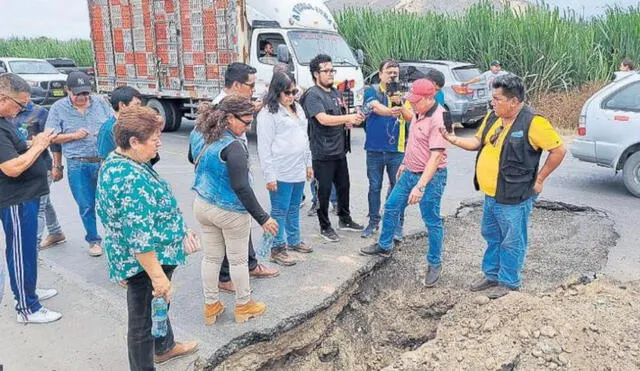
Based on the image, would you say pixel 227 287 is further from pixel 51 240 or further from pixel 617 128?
pixel 617 128

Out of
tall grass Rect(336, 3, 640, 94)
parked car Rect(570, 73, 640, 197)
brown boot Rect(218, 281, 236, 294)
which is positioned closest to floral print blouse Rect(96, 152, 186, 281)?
brown boot Rect(218, 281, 236, 294)

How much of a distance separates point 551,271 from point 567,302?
722 mm

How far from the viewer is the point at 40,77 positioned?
667 inches

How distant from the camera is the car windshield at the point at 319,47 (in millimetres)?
10367

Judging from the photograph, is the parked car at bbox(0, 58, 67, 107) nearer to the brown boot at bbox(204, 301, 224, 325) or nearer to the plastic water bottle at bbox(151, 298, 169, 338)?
the brown boot at bbox(204, 301, 224, 325)

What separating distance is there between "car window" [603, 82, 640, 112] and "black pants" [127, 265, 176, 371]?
609 centimetres

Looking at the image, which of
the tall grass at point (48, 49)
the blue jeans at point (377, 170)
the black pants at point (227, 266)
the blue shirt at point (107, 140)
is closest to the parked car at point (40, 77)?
the tall grass at point (48, 49)

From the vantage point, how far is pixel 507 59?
14406mm

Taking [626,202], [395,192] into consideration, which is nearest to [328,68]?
[395,192]

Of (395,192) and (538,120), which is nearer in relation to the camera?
(538,120)

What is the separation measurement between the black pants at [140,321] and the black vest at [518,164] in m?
2.34

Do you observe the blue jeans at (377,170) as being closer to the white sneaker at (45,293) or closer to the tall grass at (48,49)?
the white sneaker at (45,293)

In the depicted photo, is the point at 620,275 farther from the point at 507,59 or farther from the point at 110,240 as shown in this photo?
the point at 507,59

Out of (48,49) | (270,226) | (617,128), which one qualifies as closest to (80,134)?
(270,226)
